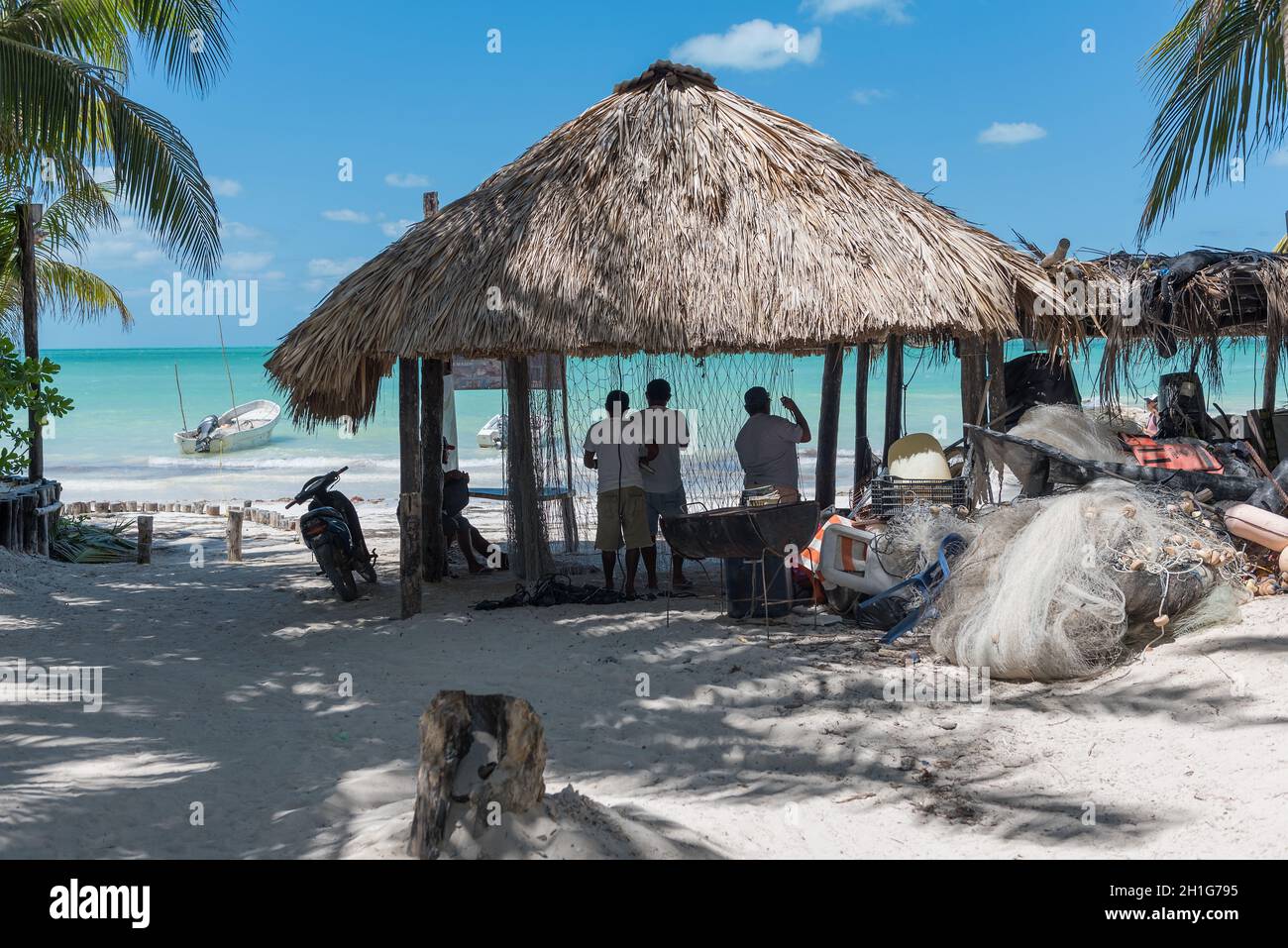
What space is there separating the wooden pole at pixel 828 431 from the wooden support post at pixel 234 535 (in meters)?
6.02

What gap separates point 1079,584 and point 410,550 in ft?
14.9

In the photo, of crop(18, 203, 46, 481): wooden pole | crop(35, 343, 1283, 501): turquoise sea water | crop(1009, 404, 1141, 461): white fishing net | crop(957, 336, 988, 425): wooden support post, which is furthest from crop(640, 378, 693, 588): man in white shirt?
crop(18, 203, 46, 481): wooden pole

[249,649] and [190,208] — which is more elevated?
[190,208]

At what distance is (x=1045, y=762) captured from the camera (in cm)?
468

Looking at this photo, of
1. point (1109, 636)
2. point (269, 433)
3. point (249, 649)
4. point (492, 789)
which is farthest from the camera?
point (269, 433)

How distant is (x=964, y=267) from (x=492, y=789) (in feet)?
20.0

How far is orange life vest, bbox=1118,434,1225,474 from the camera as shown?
7453mm

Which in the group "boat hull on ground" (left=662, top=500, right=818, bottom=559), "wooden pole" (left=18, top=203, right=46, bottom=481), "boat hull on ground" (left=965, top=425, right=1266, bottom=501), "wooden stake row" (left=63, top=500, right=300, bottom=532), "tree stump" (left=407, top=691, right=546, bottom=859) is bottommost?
"tree stump" (left=407, top=691, right=546, bottom=859)

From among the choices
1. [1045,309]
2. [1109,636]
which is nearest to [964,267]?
[1045,309]

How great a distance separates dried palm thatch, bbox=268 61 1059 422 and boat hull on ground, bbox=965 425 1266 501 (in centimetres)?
108

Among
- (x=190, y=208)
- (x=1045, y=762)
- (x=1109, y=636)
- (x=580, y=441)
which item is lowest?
(x=1045, y=762)

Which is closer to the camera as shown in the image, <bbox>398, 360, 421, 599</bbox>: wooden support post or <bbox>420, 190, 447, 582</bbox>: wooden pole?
<bbox>398, 360, 421, 599</bbox>: wooden support post

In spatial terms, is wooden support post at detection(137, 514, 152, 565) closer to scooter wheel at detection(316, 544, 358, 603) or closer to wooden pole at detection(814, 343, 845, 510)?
scooter wheel at detection(316, 544, 358, 603)
